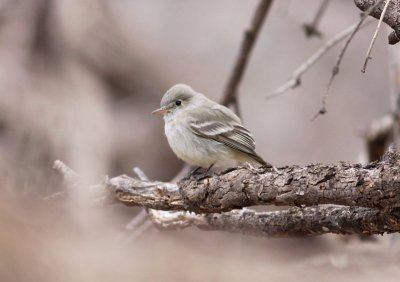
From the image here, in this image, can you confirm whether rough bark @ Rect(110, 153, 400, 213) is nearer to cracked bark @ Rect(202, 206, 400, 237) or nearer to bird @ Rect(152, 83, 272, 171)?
cracked bark @ Rect(202, 206, 400, 237)

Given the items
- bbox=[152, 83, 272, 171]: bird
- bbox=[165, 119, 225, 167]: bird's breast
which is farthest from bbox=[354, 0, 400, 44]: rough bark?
bbox=[165, 119, 225, 167]: bird's breast

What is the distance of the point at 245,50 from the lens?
5281 mm

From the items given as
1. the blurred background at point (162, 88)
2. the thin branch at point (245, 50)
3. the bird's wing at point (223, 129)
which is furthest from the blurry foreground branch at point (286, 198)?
the thin branch at point (245, 50)

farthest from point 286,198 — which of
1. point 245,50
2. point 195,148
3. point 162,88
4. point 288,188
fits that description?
point 162,88

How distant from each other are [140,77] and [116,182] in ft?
15.0

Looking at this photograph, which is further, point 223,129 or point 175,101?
point 175,101

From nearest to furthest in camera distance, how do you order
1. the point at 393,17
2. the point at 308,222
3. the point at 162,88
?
the point at 393,17 < the point at 308,222 < the point at 162,88

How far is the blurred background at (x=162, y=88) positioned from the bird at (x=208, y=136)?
981mm

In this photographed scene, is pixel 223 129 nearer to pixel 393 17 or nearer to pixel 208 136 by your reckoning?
pixel 208 136

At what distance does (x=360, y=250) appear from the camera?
530 centimetres

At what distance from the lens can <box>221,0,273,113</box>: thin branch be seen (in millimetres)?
5156

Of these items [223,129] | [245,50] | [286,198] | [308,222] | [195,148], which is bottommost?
[286,198]

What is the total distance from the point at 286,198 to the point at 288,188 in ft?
0.14

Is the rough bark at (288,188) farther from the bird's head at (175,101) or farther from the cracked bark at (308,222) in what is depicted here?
the bird's head at (175,101)
